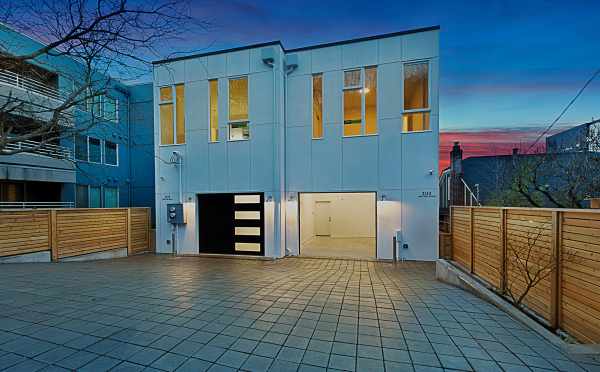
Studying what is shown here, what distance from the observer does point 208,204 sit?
9172 mm

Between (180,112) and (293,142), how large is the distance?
4500mm

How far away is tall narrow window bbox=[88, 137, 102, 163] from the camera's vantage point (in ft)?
42.6

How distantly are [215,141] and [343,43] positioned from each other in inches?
213

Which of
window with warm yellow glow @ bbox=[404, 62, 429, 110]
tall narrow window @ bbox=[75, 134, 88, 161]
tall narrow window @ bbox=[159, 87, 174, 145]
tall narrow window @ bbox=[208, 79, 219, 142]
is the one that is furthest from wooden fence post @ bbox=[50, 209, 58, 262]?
window with warm yellow glow @ bbox=[404, 62, 429, 110]

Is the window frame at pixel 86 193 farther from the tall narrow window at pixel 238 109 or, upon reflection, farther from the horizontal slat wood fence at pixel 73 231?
the tall narrow window at pixel 238 109

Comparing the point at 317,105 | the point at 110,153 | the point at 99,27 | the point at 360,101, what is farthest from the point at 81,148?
the point at 360,101

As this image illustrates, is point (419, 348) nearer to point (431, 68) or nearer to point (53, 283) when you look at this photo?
point (53, 283)

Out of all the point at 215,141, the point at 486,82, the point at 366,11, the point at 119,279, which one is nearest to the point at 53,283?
the point at 119,279

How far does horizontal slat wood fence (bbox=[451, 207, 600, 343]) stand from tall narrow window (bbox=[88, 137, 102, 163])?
54.2 feet

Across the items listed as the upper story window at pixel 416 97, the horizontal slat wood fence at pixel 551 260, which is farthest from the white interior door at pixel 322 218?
the horizontal slat wood fence at pixel 551 260

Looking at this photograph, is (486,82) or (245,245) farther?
(486,82)

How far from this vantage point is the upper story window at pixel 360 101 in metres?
8.22

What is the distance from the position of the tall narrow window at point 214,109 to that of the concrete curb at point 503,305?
7.98 metres

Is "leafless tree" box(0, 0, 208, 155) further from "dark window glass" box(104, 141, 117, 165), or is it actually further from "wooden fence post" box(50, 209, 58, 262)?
"dark window glass" box(104, 141, 117, 165)
